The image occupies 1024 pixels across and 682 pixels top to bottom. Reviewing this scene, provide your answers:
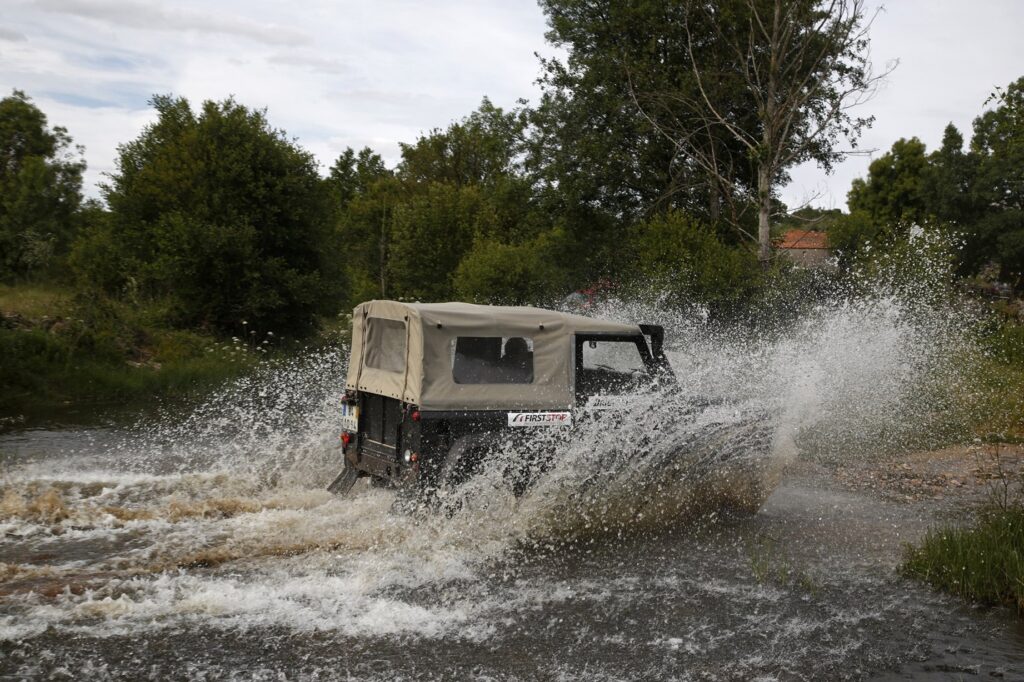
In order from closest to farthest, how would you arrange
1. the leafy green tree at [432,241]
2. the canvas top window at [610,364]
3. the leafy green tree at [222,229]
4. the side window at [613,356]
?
the canvas top window at [610,364] < the side window at [613,356] < the leafy green tree at [222,229] < the leafy green tree at [432,241]

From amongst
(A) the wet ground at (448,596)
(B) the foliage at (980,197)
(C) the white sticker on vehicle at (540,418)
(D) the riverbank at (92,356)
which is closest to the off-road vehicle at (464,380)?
(C) the white sticker on vehicle at (540,418)

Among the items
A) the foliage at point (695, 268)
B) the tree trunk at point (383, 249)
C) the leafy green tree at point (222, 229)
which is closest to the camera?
the foliage at point (695, 268)

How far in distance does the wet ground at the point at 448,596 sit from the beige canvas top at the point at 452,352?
100 cm

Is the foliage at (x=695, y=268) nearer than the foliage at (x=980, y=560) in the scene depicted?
No

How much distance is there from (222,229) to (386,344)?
20.0 metres

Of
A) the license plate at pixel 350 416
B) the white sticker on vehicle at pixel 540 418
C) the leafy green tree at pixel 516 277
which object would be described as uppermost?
the leafy green tree at pixel 516 277

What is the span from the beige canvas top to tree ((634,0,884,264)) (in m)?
15.1

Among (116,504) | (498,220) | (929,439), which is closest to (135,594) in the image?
(116,504)

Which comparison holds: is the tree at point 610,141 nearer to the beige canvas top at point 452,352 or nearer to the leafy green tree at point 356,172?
the beige canvas top at point 452,352

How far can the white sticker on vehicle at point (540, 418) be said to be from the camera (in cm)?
901

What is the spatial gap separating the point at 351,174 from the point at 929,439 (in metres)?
78.1

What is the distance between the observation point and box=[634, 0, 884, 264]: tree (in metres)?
24.2

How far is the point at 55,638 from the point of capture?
6383 millimetres

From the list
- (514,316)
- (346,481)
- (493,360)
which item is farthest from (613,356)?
(346,481)
